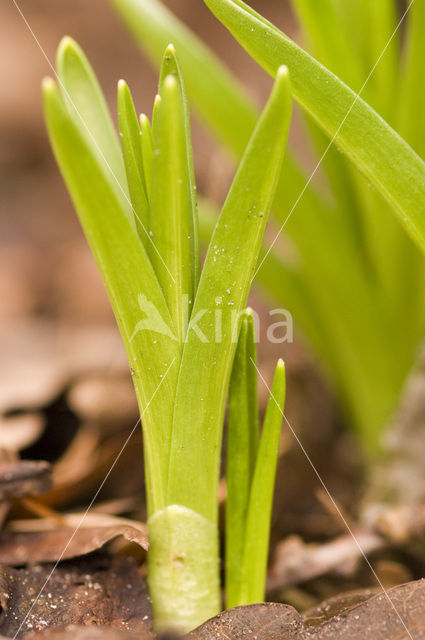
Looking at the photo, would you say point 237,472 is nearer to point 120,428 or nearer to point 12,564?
point 12,564

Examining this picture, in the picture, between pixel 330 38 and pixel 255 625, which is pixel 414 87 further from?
pixel 255 625

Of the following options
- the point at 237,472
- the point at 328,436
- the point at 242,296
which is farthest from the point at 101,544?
the point at 328,436

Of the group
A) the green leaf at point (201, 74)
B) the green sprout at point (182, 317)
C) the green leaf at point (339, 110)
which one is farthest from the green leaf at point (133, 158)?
the green leaf at point (201, 74)

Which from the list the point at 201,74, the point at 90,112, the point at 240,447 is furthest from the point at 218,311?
the point at 201,74

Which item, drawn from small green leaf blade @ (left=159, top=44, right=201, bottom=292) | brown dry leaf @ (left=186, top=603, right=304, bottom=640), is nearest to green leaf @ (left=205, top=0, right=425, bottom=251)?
small green leaf blade @ (left=159, top=44, right=201, bottom=292)

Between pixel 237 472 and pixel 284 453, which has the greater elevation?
pixel 237 472

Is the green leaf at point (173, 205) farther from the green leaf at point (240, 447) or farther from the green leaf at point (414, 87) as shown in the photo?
the green leaf at point (414, 87)
